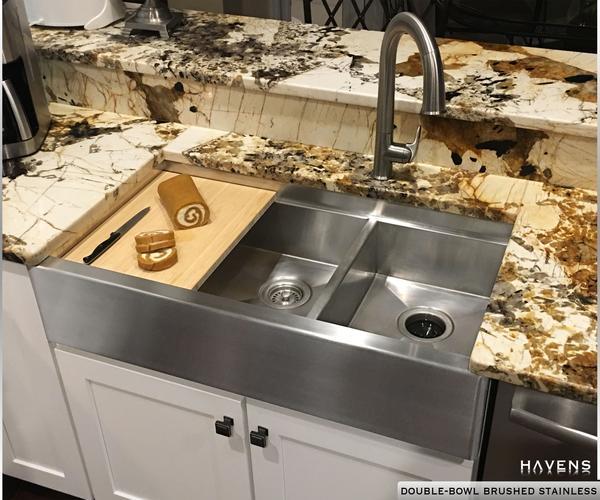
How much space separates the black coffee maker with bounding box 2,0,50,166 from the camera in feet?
4.52

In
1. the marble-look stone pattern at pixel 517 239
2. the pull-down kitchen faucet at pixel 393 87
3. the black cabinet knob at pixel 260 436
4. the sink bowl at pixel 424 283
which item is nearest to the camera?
the marble-look stone pattern at pixel 517 239

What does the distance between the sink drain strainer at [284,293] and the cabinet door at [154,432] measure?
0.27 m

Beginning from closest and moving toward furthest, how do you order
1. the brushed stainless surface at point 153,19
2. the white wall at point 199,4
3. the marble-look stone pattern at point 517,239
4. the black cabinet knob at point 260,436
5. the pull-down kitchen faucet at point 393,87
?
the marble-look stone pattern at point 517,239 < the pull-down kitchen faucet at point 393,87 < the black cabinet knob at point 260,436 < the brushed stainless surface at point 153,19 < the white wall at point 199,4

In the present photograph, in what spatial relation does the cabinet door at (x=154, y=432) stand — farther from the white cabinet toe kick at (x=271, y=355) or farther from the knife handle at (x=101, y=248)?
the knife handle at (x=101, y=248)

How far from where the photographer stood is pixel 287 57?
62.0 inches

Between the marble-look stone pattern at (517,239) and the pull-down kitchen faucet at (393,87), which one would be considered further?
the pull-down kitchen faucet at (393,87)

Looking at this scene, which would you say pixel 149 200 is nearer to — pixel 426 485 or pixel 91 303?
pixel 91 303

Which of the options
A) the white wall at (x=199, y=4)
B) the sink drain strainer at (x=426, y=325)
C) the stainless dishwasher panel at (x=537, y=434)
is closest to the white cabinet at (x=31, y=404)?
the sink drain strainer at (x=426, y=325)

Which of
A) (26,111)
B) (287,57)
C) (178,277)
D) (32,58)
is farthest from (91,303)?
(287,57)

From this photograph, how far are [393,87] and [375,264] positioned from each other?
37 cm

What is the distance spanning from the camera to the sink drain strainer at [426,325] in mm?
1362

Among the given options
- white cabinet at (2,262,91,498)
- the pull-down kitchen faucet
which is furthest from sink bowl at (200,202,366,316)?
white cabinet at (2,262,91,498)

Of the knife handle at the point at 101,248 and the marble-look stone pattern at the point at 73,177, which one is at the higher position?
the marble-look stone pattern at the point at 73,177

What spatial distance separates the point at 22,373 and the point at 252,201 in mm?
568
